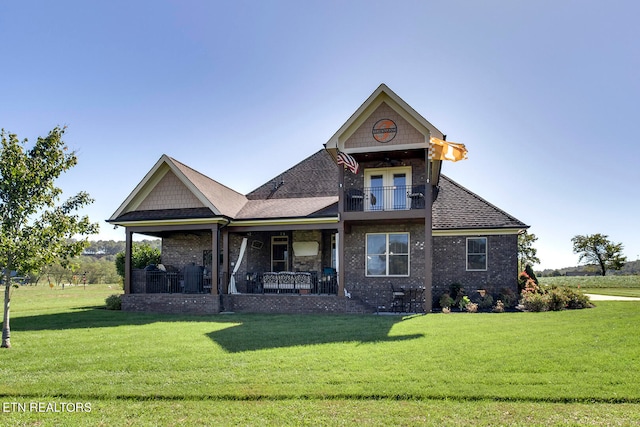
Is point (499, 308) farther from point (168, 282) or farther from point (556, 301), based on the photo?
point (168, 282)

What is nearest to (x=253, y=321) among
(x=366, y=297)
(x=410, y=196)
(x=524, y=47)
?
(x=366, y=297)

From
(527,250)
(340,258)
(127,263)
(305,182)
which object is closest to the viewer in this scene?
(340,258)

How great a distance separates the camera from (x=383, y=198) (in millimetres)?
18359

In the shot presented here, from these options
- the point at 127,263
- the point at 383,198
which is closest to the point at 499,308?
the point at 383,198

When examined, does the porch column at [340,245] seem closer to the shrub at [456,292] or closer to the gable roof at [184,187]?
the gable roof at [184,187]

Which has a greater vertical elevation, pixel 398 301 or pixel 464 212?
pixel 464 212

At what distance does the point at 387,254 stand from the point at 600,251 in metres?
53.1

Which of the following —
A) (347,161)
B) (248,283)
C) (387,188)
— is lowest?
(248,283)

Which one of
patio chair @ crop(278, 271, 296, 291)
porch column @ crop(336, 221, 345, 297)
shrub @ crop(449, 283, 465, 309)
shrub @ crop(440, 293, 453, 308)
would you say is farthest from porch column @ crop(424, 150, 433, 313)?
patio chair @ crop(278, 271, 296, 291)

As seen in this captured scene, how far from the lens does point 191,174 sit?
19281 mm

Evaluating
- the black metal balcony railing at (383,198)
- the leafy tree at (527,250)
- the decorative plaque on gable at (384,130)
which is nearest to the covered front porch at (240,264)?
the black metal balcony railing at (383,198)

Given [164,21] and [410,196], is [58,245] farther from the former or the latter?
[410,196]

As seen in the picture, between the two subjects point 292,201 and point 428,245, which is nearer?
point 428,245

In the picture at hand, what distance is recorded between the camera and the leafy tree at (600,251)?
56781mm
